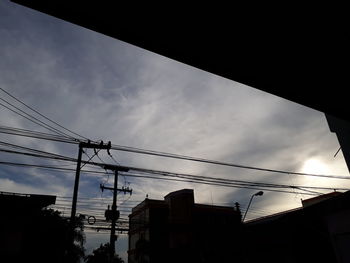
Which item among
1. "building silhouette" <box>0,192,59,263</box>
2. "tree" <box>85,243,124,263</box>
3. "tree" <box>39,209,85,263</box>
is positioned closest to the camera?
"building silhouette" <box>0,192,59,263</box>

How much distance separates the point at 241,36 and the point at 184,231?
32833 mm

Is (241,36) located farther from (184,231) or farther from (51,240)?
(184,231)

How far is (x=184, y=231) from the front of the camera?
104ft

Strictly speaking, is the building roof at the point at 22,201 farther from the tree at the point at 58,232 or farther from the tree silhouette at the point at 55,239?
the tree at the point at 58,232

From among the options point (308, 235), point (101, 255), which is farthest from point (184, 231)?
point (308, 235)

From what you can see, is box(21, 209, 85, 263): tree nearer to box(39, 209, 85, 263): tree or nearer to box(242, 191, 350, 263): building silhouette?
box(39, 209, 85, 263): tree

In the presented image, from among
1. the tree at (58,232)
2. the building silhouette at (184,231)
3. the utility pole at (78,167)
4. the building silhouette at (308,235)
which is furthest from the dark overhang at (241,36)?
the building silhouette at (184,231)

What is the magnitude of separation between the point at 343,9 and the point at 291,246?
42.4 ft

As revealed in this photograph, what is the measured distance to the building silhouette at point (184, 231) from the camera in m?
29.8

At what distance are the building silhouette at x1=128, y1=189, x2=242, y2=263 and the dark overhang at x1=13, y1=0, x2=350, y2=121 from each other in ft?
97.9

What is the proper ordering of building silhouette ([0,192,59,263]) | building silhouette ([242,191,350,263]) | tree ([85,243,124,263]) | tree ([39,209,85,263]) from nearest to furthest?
building silhouette ([242,191,350,263]) → building silhouette ([0,192,59,263]) → tree ([39,209,85,263]) → tree ([85,243,124,263])

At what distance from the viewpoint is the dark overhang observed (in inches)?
69.2

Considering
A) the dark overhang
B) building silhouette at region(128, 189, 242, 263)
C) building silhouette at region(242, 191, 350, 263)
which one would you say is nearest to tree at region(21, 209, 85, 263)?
building silhouette at region(128, 189, 242, 263)

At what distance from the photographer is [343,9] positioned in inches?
77.9
